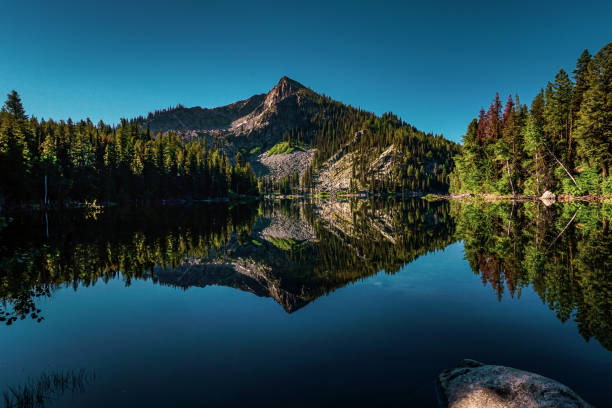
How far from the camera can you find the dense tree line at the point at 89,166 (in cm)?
5541

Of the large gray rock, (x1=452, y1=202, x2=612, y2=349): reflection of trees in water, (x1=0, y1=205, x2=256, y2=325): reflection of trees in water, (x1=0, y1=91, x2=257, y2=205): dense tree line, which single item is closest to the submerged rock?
(x1=452, y1=202, x2=612, y2=349): reflection of trees in water

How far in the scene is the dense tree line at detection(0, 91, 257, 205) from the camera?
55406mm

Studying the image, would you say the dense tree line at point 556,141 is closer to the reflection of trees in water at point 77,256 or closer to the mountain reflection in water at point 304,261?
the mountain reflection in water at point 304,261

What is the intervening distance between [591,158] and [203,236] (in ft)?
194

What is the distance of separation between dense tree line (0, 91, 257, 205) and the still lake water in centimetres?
5064

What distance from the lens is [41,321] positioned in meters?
9.73

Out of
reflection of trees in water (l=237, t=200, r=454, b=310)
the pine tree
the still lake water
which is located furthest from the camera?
the pine tree

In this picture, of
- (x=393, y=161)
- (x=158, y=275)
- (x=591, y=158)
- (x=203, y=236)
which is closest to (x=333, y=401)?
(x=158, y=275)

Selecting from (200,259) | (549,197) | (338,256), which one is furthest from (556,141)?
(200,259)

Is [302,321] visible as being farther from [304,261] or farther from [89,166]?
[89,166]

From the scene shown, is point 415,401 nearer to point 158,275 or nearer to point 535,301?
point 535,301

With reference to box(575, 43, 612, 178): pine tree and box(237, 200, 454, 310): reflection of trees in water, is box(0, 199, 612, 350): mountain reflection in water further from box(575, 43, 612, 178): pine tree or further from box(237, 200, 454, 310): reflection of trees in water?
box(575, 43, 612, 178): pine tree

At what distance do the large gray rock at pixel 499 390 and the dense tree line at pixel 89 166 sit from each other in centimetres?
7277

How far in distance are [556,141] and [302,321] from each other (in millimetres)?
68344
